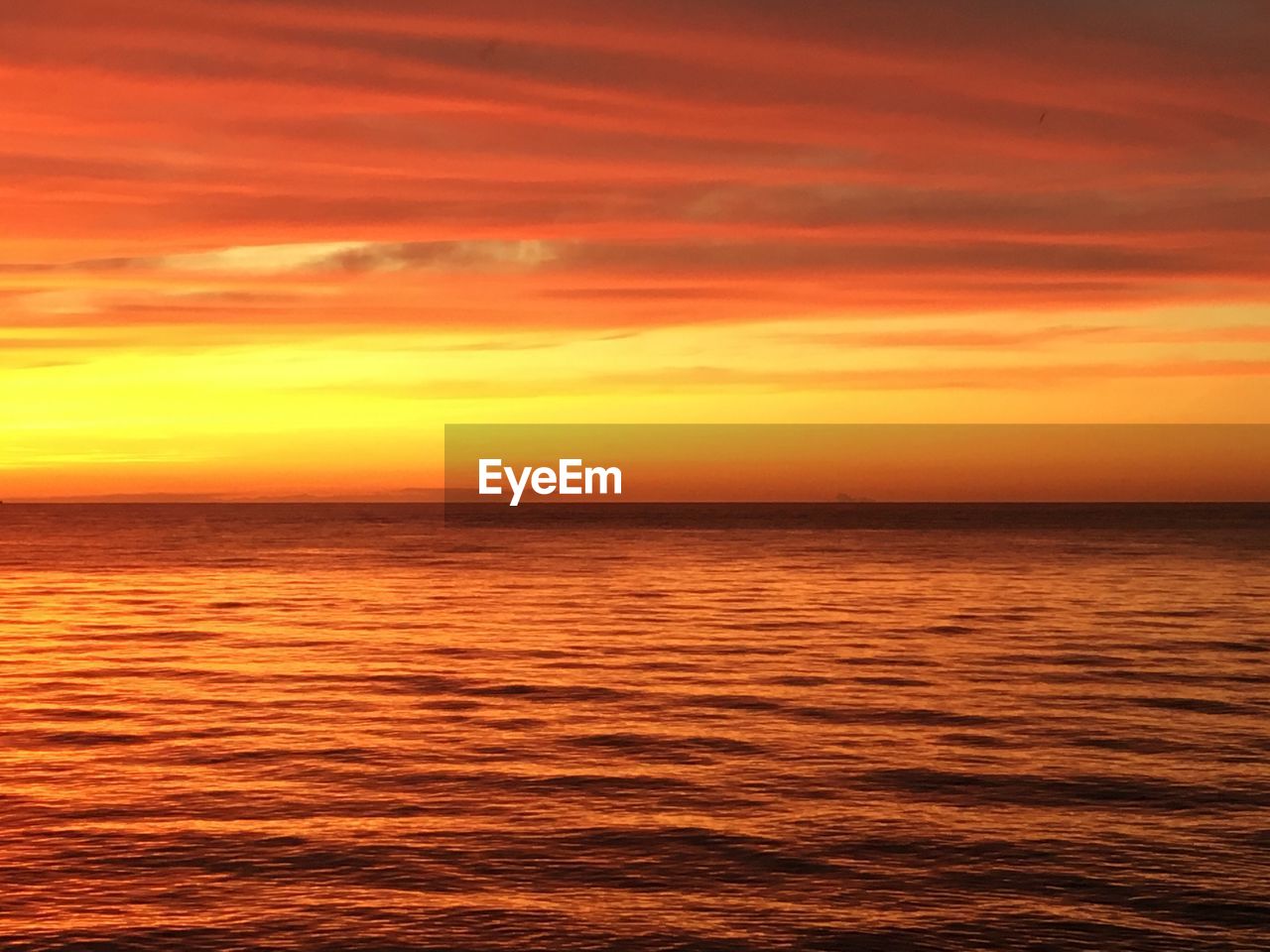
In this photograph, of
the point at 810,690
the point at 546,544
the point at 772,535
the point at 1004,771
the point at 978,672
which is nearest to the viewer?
the point at 1004,771

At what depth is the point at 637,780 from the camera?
1048 inches

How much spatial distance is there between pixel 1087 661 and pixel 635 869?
27861 mm

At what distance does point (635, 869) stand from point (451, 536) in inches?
6480

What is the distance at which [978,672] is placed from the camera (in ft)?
139

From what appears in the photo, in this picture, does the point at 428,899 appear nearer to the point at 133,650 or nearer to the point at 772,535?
the point at 133,650

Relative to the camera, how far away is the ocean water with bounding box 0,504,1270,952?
61.4 feet

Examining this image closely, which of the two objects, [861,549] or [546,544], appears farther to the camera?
[546,544]

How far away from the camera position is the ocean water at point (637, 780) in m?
18.7

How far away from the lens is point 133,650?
48.9 meters

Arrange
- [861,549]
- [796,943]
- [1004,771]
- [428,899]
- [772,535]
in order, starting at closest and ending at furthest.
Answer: [796,943] < [428,899] < [1004,771] < [861,549] < [772,535]

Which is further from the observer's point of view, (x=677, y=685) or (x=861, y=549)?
(x=861, y=549)

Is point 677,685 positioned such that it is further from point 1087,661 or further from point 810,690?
point 1087,661

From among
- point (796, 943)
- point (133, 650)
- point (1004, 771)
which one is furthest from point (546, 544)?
point (796, 943)

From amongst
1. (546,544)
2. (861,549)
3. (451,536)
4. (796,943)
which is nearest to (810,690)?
(796,943)
